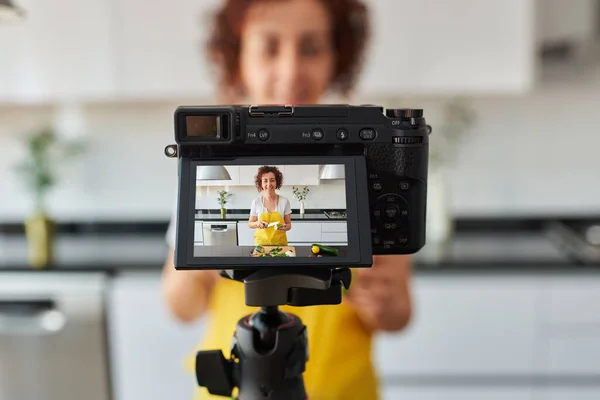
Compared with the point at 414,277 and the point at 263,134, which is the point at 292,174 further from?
the point at 414,277

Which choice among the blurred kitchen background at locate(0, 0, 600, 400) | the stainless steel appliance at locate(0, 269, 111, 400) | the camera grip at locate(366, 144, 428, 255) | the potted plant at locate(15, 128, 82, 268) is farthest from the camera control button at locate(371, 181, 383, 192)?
the potted plant at locate(15, 128, 82, 268)

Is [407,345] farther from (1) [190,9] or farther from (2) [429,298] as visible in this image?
(1) [190,9]

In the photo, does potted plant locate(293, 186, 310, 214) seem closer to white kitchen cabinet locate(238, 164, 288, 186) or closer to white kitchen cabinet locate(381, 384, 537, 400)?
white kitchen cabinet locate(238, 164, 288, 186)

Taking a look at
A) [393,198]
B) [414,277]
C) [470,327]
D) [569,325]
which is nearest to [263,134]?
[393,198]

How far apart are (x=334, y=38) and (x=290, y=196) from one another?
716 millimetres

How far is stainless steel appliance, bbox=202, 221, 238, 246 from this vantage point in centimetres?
52

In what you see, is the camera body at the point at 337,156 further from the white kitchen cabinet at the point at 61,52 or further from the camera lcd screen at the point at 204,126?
the white kitchen cabinet at the point at 61,52

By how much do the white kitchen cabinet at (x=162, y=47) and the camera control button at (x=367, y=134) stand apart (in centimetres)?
131

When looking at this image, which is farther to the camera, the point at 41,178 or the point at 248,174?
the point at 41,178

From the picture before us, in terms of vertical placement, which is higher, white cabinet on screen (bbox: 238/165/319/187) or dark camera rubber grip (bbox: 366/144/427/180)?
dark camera rubber grip (bbox: 366/144/427/180)

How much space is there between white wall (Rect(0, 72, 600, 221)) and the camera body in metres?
1.59

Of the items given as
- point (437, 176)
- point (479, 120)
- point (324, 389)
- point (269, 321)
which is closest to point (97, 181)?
point (437, 176)

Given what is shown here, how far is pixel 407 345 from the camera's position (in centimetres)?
176

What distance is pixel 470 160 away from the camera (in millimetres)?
2191
